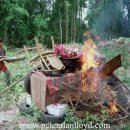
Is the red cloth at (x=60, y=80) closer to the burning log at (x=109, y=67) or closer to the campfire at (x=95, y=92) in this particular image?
the campfire at (x=95, y=92)

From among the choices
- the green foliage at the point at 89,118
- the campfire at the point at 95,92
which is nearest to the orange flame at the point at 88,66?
the campfire at the point at 95,92

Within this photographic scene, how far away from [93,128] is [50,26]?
14.1 meters

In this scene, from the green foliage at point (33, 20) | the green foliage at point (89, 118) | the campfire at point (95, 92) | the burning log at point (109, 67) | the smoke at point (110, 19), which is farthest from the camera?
the green foliage at point (33, 20)

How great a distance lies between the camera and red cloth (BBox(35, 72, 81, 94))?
18.4 ft

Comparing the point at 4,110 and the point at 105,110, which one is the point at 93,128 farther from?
the point at 4,110

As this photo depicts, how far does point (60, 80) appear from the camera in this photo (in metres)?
5.68

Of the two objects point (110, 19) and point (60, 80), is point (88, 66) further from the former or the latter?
point (110, 19)

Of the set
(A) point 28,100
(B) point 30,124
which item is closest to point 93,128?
(B) point 30,124

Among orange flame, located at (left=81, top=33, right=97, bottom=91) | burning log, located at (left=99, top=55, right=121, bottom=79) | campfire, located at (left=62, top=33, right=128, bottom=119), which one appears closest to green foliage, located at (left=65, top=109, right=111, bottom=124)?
campfire, located at (left=62, top=33, right=128, bottom=119)

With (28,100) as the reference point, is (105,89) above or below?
above

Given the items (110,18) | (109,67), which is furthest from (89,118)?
(110,18)

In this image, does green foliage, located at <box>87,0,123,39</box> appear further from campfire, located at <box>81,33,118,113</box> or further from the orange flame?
campfire, located at <box>81,33,118,113</box>

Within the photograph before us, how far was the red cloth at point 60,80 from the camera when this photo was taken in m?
5.61

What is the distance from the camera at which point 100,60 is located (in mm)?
6246
